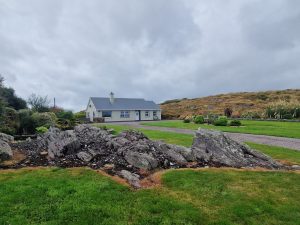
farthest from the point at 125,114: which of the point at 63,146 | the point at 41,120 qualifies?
the point at 63,146

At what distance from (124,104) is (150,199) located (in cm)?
5973

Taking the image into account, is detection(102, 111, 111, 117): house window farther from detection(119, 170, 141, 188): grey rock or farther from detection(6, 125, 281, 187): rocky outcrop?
detection(119, 170, 141, 188): grey rock

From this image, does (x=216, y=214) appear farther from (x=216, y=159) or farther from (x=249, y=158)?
(x=249, y=158)

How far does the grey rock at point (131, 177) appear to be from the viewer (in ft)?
31.0

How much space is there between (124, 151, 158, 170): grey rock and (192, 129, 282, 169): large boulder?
243 centimetres

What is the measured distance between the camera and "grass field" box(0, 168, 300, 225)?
6938 millimetres

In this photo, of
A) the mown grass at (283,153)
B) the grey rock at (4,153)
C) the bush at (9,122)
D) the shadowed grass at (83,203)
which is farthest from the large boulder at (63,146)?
the bush at (9,122)

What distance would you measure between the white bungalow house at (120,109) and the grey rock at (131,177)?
165ft

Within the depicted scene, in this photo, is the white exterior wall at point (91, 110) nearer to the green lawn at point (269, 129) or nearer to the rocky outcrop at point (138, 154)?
the green lawn at point (269, 129)

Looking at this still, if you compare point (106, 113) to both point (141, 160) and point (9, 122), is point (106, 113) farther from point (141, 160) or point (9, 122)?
point (141, 160)

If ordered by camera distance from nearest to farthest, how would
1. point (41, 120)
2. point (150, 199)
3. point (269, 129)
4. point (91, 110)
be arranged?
point (150, 199), point (41, 120), point (269, 129), point (91, 110)

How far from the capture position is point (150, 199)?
26.2ft

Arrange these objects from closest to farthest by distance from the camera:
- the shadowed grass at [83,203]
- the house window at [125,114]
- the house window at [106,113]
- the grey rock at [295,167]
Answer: the shadowed grass at [83,203], the grey rock at [295,167], the house window at [106,113], the house window at [125,114]

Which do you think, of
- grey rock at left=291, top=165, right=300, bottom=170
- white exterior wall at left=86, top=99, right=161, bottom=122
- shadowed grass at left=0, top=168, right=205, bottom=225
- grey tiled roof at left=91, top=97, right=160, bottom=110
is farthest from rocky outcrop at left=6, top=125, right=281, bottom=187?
grey tiled roof at left=91, top=97, right=160, bottom=110
